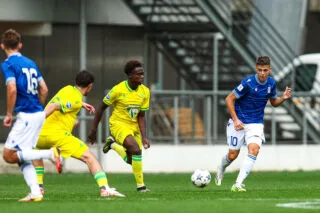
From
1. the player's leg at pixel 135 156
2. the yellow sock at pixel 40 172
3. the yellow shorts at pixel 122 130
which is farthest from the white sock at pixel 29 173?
the yellow shorts at pixel 122 130

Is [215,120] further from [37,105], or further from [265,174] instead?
[37,105]

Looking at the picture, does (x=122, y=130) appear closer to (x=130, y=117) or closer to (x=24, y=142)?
(x=130, y=117)

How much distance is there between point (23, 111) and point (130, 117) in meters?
3.51

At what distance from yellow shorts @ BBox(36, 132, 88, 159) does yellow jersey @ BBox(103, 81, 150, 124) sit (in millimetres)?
1589

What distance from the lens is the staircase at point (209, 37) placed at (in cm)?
2822

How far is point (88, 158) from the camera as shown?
602 inches

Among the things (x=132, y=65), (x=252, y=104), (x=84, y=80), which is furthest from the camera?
(x=252, y=104)

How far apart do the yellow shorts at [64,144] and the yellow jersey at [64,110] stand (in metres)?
0.09

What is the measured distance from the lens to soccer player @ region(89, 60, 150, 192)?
17031 mm

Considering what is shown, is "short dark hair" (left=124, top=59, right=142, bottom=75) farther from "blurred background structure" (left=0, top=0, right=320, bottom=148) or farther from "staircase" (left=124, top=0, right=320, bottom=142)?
"staircase" (left=124, top=0, right=320, bottom=142)

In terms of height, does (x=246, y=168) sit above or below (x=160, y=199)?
above

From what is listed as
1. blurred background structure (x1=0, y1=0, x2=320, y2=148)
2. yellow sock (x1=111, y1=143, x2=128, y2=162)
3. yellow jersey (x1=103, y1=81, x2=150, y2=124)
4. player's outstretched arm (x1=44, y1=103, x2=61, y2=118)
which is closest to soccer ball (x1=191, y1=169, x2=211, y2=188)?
yellow sock (x1=111, y1=143, x2=128, y2=162)

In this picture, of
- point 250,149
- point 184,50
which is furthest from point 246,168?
point 184,50

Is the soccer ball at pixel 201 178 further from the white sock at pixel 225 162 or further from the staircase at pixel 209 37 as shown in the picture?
the staircase at pixel 209 37
